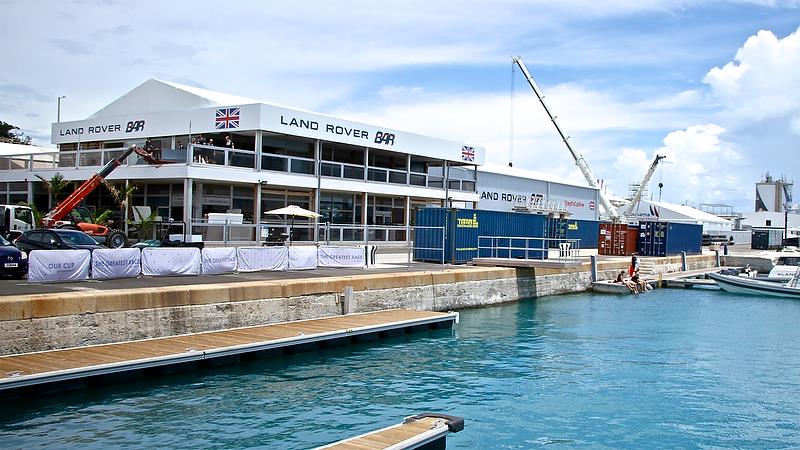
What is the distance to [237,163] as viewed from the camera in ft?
106

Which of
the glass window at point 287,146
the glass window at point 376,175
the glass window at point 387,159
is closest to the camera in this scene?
Result: the glass window at point 287,146

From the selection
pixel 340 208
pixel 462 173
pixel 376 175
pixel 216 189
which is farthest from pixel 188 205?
pixel 462 173

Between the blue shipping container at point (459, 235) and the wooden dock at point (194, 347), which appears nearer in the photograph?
the wooden dock at point (194, 347)

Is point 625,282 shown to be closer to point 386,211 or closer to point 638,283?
point 638,283

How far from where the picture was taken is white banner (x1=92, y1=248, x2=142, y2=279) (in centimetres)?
1967

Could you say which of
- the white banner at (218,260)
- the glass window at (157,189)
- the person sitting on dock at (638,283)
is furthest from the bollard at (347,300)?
the person sitting on dock at (638,283)

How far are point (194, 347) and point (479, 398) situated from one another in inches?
252

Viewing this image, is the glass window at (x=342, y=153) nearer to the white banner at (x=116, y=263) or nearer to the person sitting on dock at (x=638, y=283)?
the person sitting on dock at (x=638, y=283)

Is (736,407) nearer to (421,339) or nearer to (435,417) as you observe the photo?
(435,417)

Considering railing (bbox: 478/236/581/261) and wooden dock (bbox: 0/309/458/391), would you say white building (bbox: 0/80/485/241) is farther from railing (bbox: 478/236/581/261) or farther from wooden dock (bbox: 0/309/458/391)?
wooden dock (bbox: 0/309/458/391)

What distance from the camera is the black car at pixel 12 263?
64.1 feet

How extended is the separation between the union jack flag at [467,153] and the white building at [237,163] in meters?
2.71

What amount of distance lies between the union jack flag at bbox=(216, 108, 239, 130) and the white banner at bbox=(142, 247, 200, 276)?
11.9 meters

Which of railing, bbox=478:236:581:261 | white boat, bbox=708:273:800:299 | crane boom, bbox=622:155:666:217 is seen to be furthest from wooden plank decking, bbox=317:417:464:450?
crane boom, bbox=622:155:666:217
